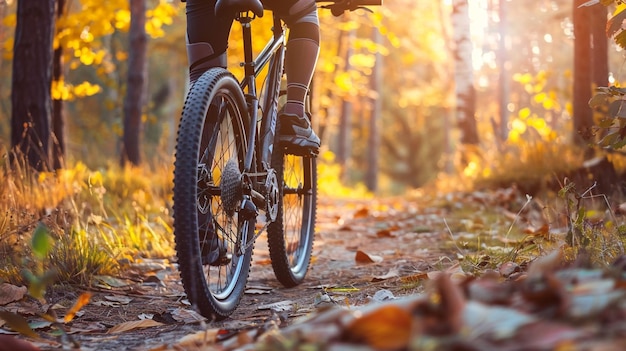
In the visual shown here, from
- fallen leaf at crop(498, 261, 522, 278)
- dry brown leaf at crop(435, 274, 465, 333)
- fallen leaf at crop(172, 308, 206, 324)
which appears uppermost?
dry brown leaf at crop(435, 274, 465, 333)

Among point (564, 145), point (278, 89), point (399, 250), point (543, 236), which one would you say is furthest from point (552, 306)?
point (564, 145)

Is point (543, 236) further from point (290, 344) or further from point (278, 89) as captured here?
point (290, 344)

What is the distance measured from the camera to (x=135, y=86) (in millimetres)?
8750

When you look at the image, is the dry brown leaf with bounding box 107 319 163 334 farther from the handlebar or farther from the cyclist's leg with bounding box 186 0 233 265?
Result: the handlebar

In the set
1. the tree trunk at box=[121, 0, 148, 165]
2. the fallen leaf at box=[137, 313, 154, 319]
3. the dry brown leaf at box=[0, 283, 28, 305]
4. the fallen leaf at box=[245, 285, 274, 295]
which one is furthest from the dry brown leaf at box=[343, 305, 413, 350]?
the tree trunk at box=[121, 0, 148, 165]

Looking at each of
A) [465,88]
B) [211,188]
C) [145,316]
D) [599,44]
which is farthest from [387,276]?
[465,88]

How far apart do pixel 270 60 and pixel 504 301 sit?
210 cm

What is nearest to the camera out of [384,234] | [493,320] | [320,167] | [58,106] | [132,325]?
[493,320]

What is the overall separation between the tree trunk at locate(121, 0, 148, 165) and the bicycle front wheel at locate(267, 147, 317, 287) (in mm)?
4943

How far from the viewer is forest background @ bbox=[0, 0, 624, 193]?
6852 millimetres

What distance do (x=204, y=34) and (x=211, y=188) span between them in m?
0.66

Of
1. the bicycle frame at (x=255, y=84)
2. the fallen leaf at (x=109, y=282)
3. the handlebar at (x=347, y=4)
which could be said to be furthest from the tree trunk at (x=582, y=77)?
the fallen leaf at (x=109, y=282)

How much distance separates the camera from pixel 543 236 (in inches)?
119

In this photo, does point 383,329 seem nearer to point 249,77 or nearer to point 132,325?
point 132,325
